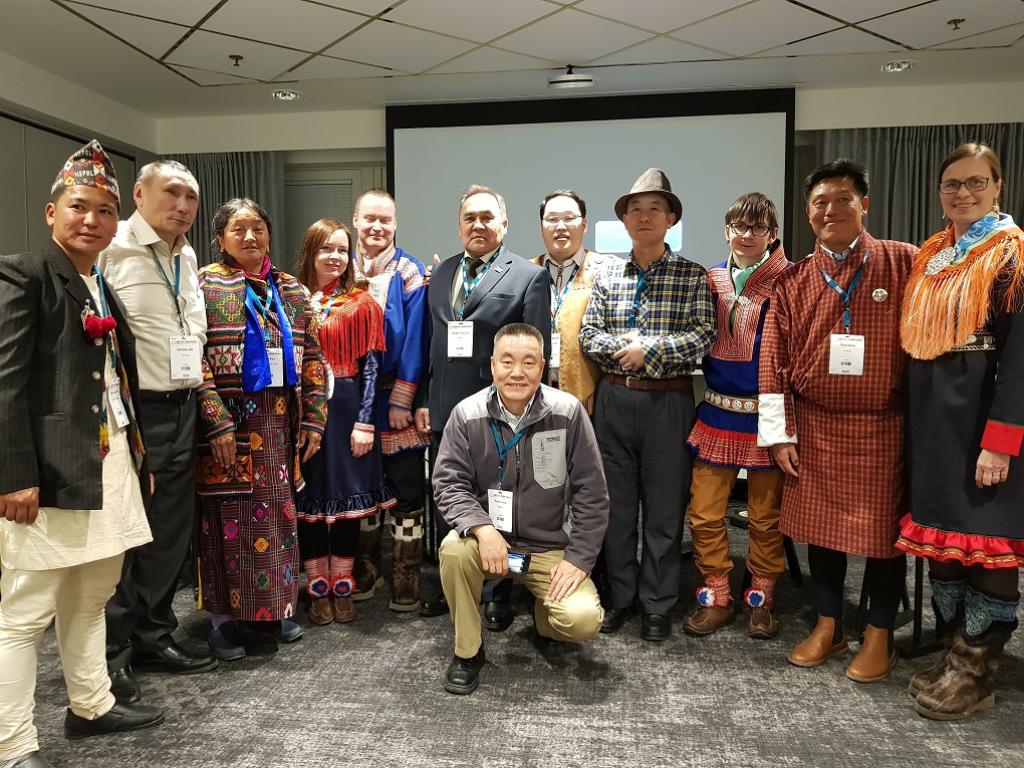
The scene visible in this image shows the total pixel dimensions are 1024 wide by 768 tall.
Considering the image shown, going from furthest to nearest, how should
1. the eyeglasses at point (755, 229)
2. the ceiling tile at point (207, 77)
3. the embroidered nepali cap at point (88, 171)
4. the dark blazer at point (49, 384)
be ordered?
the ceiling tile at point (207, 77) → the eyeglasses at point (755, 229) → the embroidered nepali cap at point (88, 171) → the dark blazer at point (49, 384)

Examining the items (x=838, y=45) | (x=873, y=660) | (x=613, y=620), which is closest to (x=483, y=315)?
(x=613, y=620)

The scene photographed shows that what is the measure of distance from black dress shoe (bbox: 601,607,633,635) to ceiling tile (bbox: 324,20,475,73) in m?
3.43

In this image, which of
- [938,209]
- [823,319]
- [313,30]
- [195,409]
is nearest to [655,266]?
[823,319]

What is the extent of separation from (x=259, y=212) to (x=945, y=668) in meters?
2.58

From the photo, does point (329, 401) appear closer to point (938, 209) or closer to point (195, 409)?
point (195, 409)

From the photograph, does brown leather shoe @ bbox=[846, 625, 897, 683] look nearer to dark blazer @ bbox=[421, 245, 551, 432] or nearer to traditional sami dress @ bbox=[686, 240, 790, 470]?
traditional sami dress @ bbox=[686, 240, 790, 470]

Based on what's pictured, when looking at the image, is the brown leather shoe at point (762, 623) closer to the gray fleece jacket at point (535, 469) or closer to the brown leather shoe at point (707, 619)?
the brown leather shoe at point (707, 619)

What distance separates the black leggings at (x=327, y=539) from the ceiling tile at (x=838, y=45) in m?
3.95

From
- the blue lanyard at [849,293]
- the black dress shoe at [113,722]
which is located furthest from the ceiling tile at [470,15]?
the black dress shoe at [113,722]

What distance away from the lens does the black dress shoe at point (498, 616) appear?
8.52 feet

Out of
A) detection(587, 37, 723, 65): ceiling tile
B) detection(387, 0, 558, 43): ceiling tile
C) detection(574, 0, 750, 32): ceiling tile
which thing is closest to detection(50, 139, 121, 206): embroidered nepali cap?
detection(387, 0, 558, 43): ceiling tile

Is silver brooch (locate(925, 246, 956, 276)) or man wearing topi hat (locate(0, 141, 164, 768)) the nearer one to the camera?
man wearing topi hat (locate(0, 141, 164, 768))

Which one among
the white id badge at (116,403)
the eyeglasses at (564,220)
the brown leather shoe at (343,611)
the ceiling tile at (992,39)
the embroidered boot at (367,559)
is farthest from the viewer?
the ceiling tile at (992,39)

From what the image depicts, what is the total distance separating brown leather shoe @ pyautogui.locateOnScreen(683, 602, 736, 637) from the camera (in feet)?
8.38
